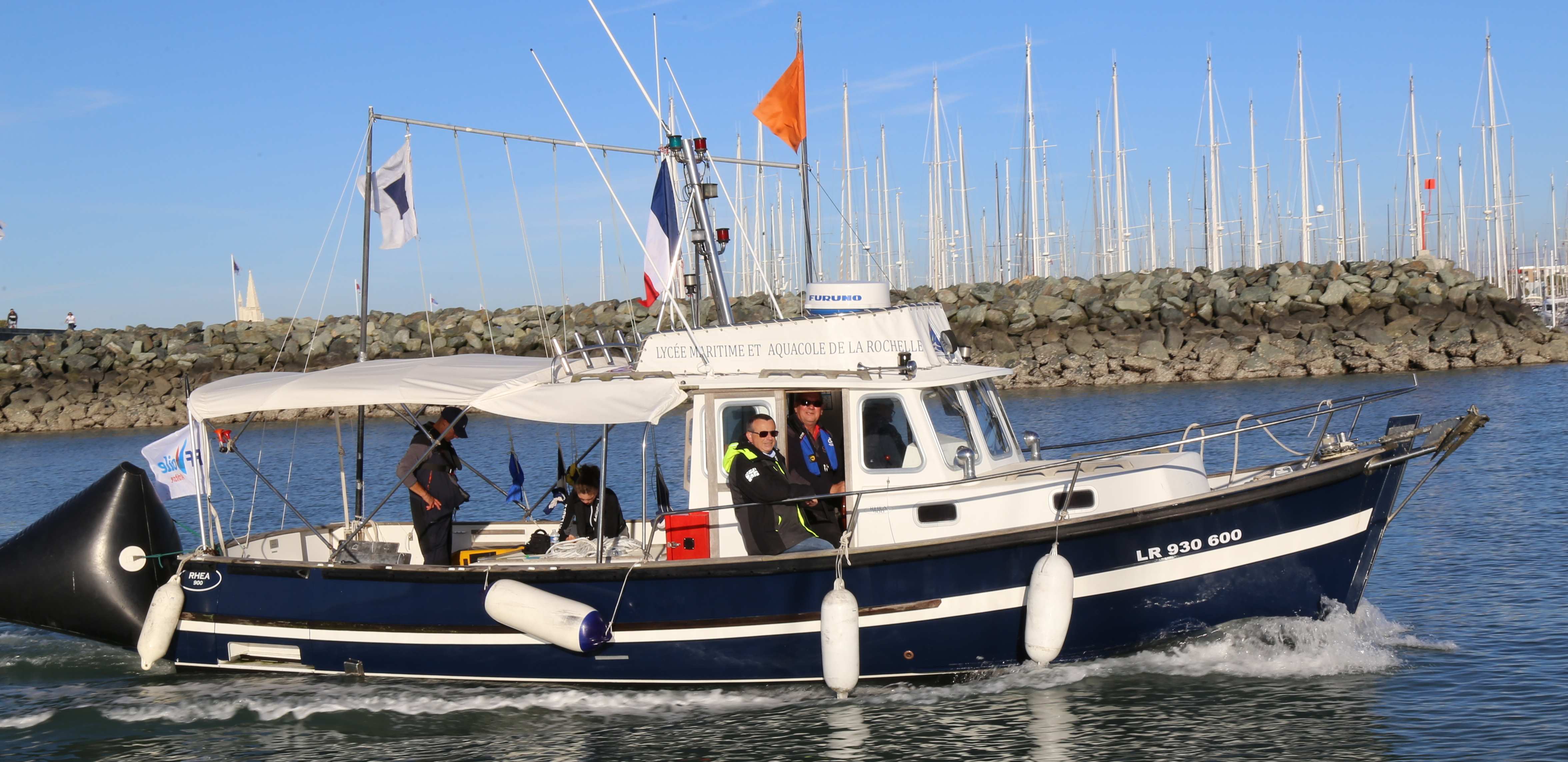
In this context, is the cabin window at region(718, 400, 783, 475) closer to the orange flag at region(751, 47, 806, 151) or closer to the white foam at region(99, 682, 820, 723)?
the white foam at region(99, 682, 820, 723)

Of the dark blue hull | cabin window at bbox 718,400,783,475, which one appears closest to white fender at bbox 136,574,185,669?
the dark blue hull

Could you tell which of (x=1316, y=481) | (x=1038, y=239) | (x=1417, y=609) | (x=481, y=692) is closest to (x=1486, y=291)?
(x=1038, y=239)

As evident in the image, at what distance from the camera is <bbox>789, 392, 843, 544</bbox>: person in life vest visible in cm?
890

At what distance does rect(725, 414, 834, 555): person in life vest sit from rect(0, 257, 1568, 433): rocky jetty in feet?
84.0

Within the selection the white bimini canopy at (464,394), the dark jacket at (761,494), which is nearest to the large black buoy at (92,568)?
the white bimini canopy at (464,394)

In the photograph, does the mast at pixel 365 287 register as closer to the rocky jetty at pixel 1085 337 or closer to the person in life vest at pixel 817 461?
the person in life vest at pixel 817 461

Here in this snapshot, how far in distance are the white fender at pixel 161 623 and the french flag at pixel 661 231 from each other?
14.1ft

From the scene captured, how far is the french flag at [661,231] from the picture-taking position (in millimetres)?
10938

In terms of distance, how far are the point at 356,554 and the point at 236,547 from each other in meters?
1.01

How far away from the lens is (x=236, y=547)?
1073cm

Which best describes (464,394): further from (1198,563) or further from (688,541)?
(1198,563)

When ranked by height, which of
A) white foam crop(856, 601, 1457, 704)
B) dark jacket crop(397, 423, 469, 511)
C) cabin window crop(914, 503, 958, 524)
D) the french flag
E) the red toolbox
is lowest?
white foam crop(856, 601, 1457, 704)

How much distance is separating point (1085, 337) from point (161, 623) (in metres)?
31.8

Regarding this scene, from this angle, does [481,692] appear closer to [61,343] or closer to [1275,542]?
[1275,542]
